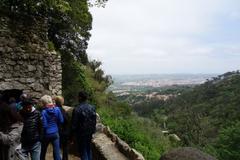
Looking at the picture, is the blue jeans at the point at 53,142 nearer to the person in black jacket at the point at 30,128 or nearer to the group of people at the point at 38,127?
the group of people at the point at 38,127

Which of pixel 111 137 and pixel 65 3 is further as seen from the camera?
pixel 65 3

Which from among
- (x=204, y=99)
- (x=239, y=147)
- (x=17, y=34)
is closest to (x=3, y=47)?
(x=17, y=34)

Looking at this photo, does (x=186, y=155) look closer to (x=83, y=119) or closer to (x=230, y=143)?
(x=83, y=119)

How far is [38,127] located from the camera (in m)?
6.99

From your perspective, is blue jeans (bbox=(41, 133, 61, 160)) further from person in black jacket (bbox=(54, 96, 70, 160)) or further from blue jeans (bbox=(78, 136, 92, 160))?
blue jeans (bbox=(78, 136, 92, 160))

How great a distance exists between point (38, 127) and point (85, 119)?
1232mm

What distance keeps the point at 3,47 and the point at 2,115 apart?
5.82 meters

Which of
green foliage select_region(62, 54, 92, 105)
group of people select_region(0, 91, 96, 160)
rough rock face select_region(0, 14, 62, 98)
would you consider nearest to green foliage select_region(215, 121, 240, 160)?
green foliage select_region(62, 54, 92, 105)

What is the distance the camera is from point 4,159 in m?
6.92

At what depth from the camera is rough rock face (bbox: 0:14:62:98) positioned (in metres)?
12.2

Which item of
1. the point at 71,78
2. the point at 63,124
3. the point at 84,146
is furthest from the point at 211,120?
the point at 63,124

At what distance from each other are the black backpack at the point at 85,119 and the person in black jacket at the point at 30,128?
115 cm

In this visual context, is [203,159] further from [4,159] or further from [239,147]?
[239,147]

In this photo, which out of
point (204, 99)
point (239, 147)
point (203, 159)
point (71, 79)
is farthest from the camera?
point (204, 99)
